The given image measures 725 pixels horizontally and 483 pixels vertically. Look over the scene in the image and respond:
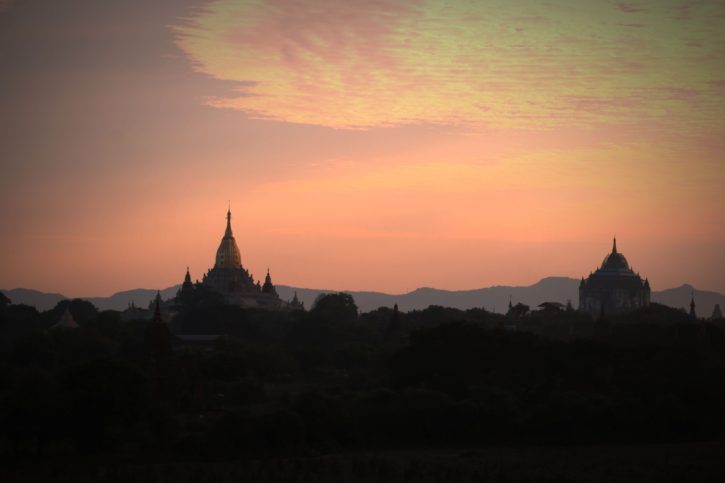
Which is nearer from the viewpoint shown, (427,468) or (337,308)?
(427,468)

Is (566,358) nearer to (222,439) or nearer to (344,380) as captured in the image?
(344,380)

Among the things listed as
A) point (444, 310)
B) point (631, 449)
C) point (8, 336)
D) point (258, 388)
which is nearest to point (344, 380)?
point (258, 388)

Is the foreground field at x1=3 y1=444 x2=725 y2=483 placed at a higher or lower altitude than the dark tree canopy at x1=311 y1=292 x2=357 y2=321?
lower

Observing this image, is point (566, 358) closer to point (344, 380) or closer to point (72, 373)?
point (344, 380)

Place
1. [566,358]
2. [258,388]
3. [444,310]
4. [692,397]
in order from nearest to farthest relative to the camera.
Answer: [692,397], [258,388], [566,358], [444,310]

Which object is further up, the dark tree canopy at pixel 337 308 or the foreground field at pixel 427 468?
the dark tree canopy at pixel 337 308

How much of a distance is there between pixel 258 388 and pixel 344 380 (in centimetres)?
1423

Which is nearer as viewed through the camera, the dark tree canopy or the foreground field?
the foreground field

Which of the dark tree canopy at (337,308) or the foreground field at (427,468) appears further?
the dark tree canopy at (337,308)

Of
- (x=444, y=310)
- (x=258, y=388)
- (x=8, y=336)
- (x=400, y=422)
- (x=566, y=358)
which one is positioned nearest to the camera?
(x=400, y=422)

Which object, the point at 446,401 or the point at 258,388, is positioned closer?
the point at 446,401

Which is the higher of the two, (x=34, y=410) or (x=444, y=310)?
(x=444, y=310)

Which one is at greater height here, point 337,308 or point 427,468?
point 337,308

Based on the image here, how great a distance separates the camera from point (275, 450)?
204 feet
